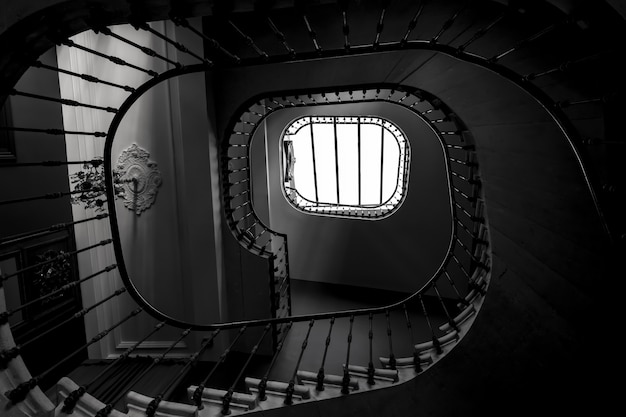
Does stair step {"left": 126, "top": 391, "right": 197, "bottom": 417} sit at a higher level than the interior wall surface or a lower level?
lower

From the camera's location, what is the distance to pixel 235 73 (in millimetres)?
4340

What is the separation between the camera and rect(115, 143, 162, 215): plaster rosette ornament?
14.9ft

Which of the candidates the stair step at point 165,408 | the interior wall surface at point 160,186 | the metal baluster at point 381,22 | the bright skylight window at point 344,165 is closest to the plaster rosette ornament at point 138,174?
the interior wall surface at point 160,186

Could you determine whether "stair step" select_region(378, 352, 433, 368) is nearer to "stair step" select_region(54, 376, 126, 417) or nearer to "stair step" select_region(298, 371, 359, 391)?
"stair step" select_region(298, 371, 359, 391)

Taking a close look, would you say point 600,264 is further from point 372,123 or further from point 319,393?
point 372,123

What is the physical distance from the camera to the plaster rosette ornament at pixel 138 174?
4.55 metres

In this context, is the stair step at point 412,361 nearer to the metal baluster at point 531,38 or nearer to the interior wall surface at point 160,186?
the metal baluster at point 531,38

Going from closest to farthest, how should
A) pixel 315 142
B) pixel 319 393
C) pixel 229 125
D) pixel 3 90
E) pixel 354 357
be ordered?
1. pixel 3 90
2. pixel 319 393
3. pixel 229 125
4. pixel 354 357
5. pixel 315 142

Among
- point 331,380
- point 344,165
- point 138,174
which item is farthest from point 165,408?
point 344,165

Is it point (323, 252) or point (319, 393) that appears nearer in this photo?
point (319, 393)

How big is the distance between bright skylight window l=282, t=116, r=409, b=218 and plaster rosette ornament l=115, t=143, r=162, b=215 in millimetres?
3553

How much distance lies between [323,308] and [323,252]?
1.35 m

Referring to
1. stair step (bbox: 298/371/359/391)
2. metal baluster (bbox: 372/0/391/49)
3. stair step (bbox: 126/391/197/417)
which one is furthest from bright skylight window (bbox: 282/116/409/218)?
metal baluster (bbox: 372/0/391/49)

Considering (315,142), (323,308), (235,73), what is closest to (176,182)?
(235,73)
